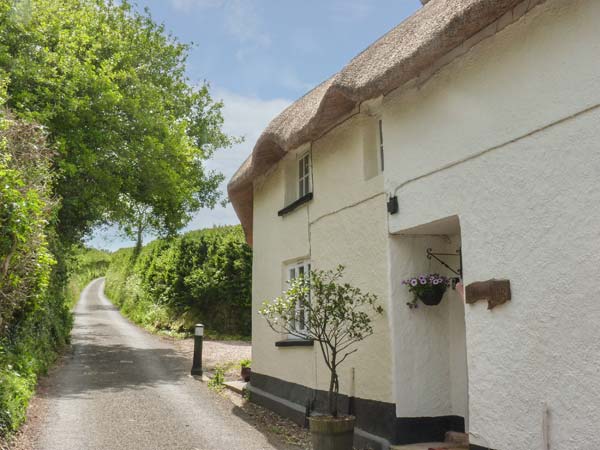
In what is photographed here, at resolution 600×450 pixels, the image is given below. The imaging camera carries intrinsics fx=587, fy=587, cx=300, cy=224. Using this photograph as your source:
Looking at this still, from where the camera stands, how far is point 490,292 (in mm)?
5121

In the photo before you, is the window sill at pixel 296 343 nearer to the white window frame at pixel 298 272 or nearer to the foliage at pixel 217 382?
the white window frame at pixel 298 272

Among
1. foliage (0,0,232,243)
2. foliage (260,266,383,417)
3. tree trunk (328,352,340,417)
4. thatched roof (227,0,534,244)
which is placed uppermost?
foliage (0,0,232,243)

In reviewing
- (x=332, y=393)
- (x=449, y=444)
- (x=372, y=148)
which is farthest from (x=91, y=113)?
(x=449, y=444)

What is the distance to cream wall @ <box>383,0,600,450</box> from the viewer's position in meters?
4.31

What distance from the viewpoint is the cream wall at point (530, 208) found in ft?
14.1

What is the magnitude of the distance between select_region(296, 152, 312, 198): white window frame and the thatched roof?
0.59m

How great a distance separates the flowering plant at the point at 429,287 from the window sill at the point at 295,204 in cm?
283

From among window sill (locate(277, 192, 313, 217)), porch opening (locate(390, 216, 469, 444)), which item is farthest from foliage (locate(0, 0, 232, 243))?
porch opening (locate(390, 216, 469, 444))

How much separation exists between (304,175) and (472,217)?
4.80m

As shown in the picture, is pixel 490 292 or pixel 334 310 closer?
pixel 490 292

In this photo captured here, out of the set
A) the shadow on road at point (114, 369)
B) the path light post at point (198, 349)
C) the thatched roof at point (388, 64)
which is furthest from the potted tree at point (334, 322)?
the path light post at point (198, 349)

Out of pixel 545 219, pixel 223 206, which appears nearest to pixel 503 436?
pixel 545 219

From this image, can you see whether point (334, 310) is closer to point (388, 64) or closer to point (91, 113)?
point (388, 64)

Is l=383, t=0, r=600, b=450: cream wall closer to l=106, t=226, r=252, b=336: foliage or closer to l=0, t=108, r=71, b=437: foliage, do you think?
l=0, t=108, r=71, b=437: foliage
